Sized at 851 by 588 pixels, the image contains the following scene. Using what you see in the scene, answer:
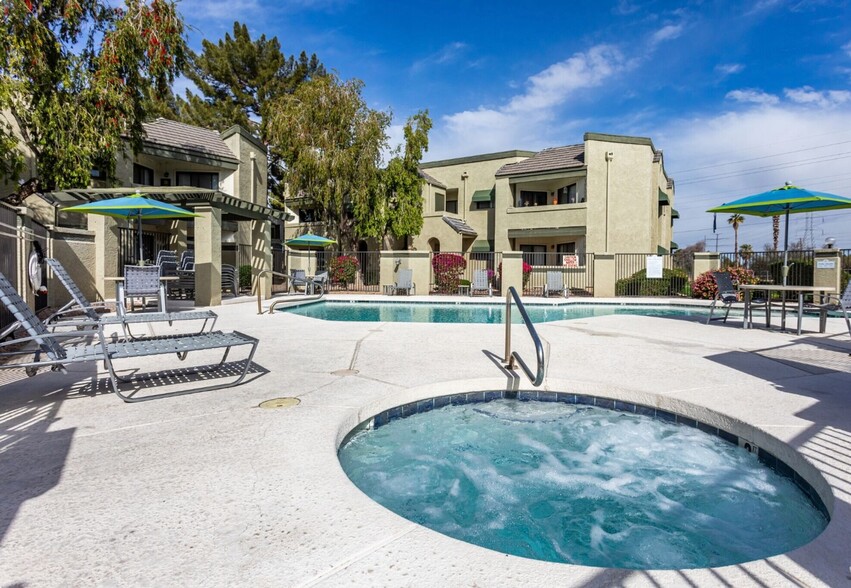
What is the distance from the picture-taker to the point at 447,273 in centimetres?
2127

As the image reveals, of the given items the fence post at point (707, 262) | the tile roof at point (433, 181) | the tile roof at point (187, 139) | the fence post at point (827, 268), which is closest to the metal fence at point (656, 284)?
Answer: the fence post at point (707, 262)

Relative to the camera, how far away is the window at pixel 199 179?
2259 cm

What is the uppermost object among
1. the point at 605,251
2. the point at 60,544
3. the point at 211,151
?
the point at 211,151

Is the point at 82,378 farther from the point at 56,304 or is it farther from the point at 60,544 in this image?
the point at 56,304

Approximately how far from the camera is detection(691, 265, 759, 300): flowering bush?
1731 centimetres

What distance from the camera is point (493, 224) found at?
28.8 m

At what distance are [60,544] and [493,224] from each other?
27994 mm

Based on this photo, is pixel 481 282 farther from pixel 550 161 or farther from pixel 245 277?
pixel 550 161

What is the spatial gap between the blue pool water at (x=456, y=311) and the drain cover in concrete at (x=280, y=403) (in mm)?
8154

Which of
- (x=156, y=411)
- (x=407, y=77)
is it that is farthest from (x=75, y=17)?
(x=407, y=77)

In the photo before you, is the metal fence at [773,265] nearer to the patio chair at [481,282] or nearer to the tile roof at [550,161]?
the tile roof at [550,161]

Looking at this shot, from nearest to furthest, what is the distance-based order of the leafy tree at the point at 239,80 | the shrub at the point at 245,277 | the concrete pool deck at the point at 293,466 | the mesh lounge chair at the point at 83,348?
the concrete pool deck at the point at 293,466, the mesh lounge chair at the point at 83,348, the shrub at the point at 245,277, the leafy tree at the point at 239,80

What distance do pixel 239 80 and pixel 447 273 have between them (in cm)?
2238

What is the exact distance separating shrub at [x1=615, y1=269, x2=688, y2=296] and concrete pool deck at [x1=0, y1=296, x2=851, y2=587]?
14443 millimetres
